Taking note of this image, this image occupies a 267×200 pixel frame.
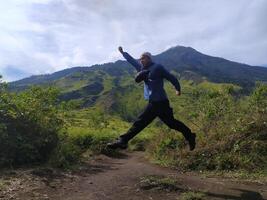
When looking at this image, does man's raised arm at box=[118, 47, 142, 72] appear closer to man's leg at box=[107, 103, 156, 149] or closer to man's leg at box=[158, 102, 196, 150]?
man's leg at box=[107, 103, 156, 149]

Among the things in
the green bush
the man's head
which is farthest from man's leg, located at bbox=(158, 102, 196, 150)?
the green bush

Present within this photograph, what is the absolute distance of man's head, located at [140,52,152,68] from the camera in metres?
11.3

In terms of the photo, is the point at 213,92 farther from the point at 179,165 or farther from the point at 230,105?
the point at 179,165

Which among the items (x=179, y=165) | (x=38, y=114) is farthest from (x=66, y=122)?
(x=179, y=165)

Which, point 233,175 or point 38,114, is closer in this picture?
point 233,175

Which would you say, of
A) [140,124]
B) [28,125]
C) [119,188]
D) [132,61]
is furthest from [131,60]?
[28,125]

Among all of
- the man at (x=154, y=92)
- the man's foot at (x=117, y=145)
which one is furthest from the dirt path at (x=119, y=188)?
the man at (x=154, y=92)

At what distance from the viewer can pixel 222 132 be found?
53.0ft

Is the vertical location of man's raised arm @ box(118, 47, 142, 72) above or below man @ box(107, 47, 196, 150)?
above

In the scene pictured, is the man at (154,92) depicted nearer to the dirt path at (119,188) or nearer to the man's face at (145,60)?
the man's face at (145,60)

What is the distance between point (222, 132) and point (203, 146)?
2.93 ft

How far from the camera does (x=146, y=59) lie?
1130 centimetres

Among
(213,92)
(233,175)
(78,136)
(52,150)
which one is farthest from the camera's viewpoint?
(78,136)

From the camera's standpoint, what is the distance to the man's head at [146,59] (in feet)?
37.1
